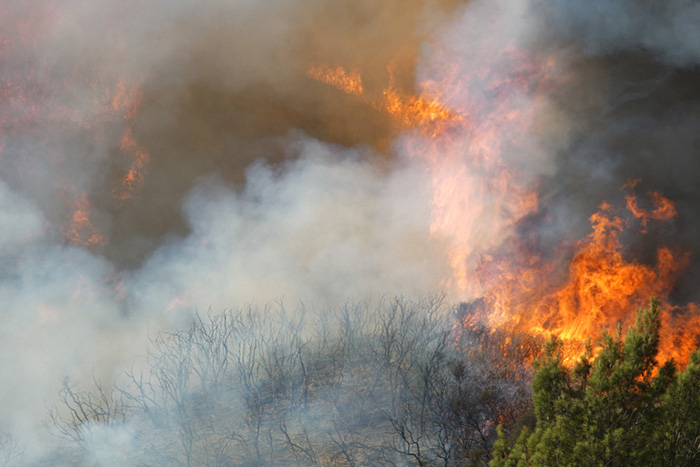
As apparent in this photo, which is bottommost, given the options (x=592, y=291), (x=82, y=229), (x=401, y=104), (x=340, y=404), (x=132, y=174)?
(x=340, y=404)

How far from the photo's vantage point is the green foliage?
30.9ft

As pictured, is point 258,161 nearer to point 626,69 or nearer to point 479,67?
point 479,67

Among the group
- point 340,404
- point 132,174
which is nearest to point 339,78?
point 132,174

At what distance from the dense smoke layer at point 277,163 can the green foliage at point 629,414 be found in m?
15.5

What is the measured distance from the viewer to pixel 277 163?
1401 inches

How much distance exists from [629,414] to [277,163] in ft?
93.5

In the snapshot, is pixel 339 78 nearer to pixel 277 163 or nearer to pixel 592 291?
pixel 277 163

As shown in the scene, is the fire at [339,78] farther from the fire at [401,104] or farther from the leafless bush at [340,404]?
the leafless bush at [340,404]

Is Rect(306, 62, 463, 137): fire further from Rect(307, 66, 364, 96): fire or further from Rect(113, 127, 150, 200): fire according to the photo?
Rect(113, 127, 150, 200): fire

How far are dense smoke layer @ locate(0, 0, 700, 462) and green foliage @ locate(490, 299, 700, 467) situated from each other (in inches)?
608

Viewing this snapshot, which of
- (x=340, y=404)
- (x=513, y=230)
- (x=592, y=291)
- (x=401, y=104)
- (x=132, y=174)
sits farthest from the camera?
(x=132, y=174)

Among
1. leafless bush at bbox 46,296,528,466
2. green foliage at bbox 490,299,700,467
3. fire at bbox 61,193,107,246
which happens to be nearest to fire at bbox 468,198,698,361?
leafless bush at bbox 46,296,528,466

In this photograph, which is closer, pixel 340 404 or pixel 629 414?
pixel 629 414

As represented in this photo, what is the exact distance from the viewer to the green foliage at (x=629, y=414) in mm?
9430
